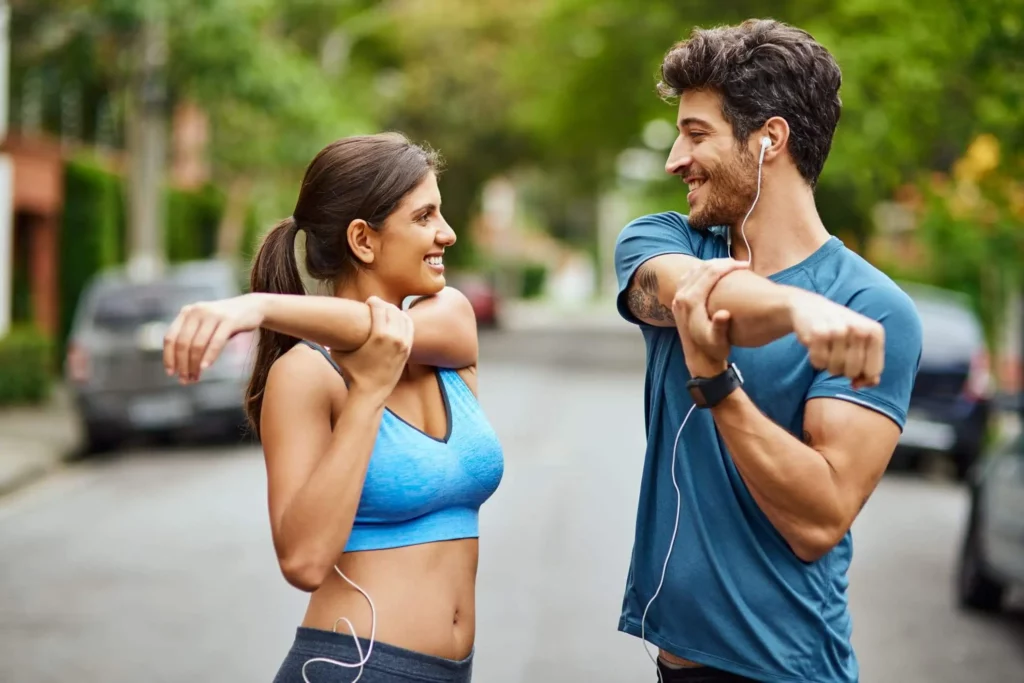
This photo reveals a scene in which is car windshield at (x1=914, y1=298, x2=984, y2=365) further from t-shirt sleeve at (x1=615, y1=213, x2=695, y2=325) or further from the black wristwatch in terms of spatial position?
the black wristwatch

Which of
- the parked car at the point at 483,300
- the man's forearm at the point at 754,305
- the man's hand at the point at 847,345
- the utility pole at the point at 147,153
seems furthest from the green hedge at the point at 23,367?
the parked car at the point at 483,300

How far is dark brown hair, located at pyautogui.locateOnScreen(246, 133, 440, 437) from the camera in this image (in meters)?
2.72

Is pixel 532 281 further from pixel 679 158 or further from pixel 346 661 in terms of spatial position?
pixel 346 661

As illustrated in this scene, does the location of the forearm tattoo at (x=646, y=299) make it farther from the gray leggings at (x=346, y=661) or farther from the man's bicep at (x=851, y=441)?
the gray leggings at (x=346, y=661)

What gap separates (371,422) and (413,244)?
0.45 m

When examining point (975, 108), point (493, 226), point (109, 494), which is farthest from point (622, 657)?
point (493, 226)

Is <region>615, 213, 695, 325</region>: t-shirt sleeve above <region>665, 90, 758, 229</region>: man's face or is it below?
below

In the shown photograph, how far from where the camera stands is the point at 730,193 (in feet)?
8.79

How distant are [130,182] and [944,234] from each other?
40.8 ft

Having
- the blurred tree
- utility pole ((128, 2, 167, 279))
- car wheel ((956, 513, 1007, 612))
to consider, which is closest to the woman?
car wheel ((956, 513, 1007, 612))

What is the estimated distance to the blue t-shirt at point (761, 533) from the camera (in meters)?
2.54

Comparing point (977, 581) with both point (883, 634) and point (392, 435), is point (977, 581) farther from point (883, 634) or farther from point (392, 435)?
point (392, 435)

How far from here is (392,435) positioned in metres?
2.62

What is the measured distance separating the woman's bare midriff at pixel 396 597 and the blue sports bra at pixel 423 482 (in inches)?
1.1
